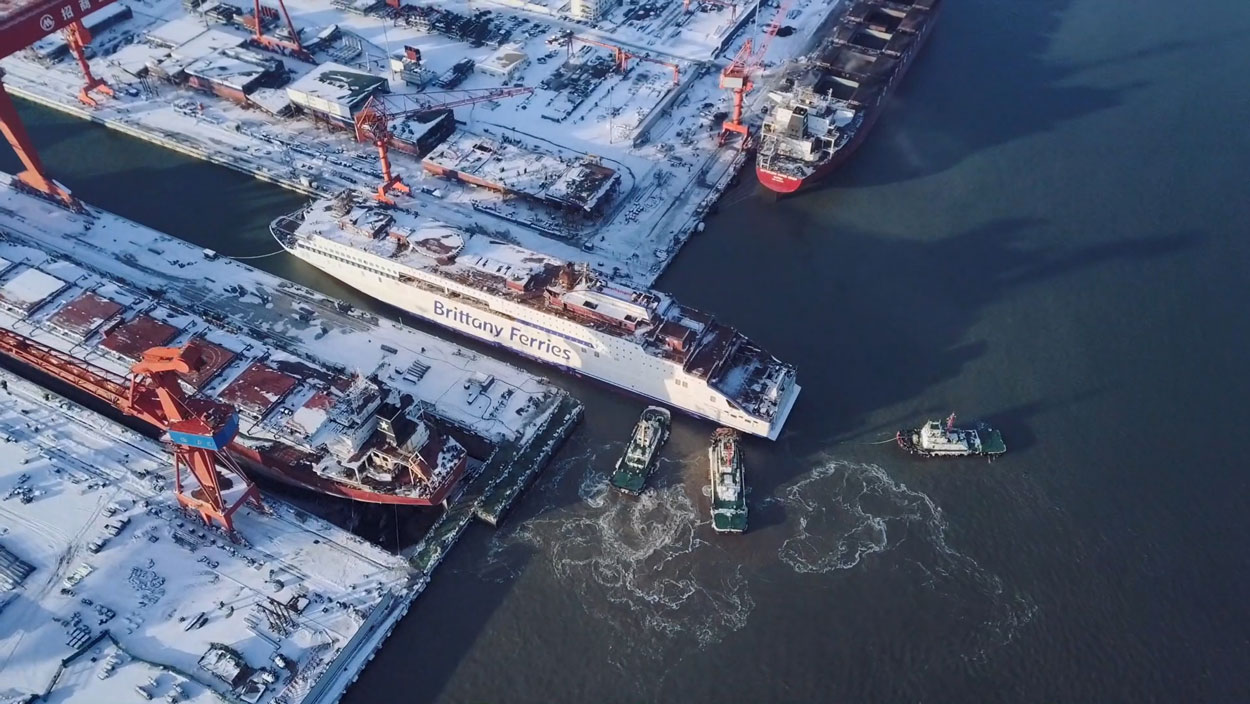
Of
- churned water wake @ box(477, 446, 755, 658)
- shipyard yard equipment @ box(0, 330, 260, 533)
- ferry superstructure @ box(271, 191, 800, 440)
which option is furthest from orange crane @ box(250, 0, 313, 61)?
churned water wake @ box(477, 446, 755, 658)

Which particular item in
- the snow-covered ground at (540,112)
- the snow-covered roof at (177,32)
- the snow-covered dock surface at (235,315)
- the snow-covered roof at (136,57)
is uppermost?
the snow-covered roof at (177,32)

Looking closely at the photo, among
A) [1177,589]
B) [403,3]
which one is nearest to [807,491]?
[1177,589]

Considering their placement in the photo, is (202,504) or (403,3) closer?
(202,504)

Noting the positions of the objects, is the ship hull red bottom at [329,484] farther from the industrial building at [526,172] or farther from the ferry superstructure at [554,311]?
the industrial building at [526,172]

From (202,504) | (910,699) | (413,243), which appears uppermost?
(413,243)

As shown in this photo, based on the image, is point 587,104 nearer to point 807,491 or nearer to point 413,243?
point 413,243

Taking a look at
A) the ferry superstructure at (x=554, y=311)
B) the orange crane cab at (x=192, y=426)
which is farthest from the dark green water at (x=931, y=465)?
the orange crane cab at (x=192, y=426)
